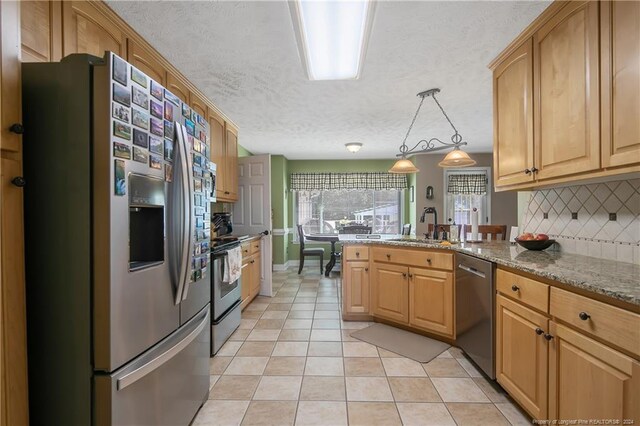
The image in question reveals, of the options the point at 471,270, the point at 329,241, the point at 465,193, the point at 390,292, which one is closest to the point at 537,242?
the point at 471,270

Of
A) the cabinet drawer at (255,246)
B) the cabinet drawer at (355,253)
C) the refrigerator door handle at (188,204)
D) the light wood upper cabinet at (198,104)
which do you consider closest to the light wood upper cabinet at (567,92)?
the cabinet drawer at (355,253)

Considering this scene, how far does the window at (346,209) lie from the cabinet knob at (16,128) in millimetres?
5658

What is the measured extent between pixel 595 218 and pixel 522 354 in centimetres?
105

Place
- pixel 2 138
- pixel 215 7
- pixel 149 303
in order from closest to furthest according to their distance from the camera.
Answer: pixel 2 138 → pixel 149 303 → pixel 215 7

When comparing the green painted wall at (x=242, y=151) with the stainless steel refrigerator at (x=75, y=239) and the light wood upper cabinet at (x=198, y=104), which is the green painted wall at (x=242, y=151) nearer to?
the light wood upper cabinet at (x=198, y=104)

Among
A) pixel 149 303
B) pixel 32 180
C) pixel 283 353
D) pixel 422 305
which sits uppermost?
pixel 32 180

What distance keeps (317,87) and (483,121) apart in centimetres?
241

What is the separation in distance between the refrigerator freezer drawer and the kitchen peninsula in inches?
69.1

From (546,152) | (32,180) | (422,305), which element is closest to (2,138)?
(32,180)

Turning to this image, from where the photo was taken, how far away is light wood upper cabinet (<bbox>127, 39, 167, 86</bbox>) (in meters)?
1.85

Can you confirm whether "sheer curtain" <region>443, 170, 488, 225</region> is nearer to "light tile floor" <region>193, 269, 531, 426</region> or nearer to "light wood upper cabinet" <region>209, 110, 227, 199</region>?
"light tile floor" <region>193, 269, 531, 426</region>

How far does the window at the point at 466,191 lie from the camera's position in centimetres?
591

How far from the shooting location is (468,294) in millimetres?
2135

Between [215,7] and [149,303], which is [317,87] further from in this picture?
[149,303]
